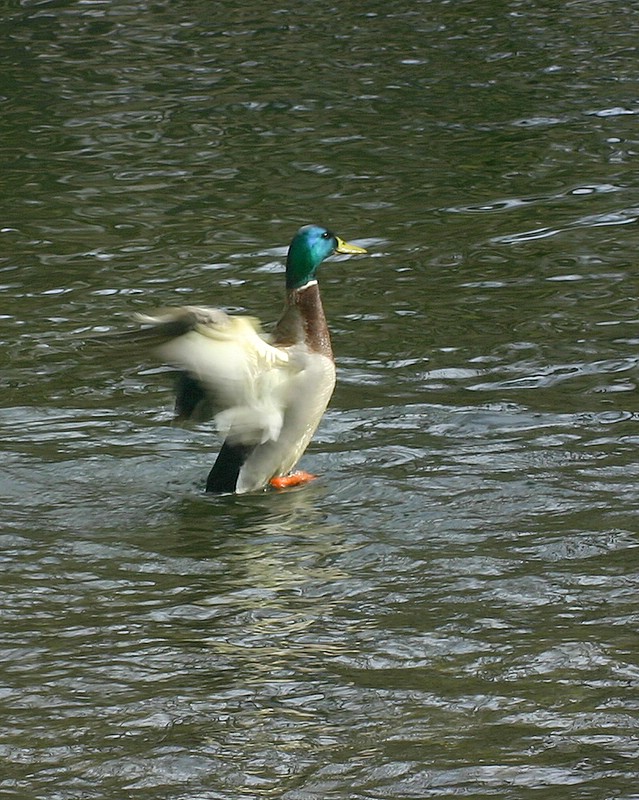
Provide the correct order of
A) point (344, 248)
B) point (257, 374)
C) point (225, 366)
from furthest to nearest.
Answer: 1. point (344, 248)
2. point (257, 374)
3. point (225, 366)

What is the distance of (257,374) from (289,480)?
0.74 m

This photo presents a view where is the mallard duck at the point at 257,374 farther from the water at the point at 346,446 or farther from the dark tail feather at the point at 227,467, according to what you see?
the water at the point at 346,446

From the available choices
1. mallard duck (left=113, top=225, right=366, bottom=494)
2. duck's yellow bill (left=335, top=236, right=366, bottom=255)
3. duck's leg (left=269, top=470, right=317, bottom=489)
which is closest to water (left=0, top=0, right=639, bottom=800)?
duck's leg (left=269, top=470, right=317, bottom=489)

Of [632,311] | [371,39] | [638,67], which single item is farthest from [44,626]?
[371,39]

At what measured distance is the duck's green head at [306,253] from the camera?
7.40m

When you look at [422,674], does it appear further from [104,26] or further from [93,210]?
[104,26]

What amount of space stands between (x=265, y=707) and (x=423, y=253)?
612 cm

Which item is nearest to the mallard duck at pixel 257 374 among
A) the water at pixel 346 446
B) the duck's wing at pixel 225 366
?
the duck's wing at pixel 225 366

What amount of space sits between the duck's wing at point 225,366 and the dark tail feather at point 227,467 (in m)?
0.05

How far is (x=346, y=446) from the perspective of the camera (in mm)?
7832

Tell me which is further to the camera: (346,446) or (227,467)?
(346,446)

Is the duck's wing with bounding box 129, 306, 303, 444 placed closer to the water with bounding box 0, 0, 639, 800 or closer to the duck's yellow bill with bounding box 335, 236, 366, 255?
the water with bounding box 0, 0, 639, 800

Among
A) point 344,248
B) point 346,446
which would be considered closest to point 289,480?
point 346,446

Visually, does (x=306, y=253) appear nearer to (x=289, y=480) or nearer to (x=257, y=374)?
(x=257, y=374)
